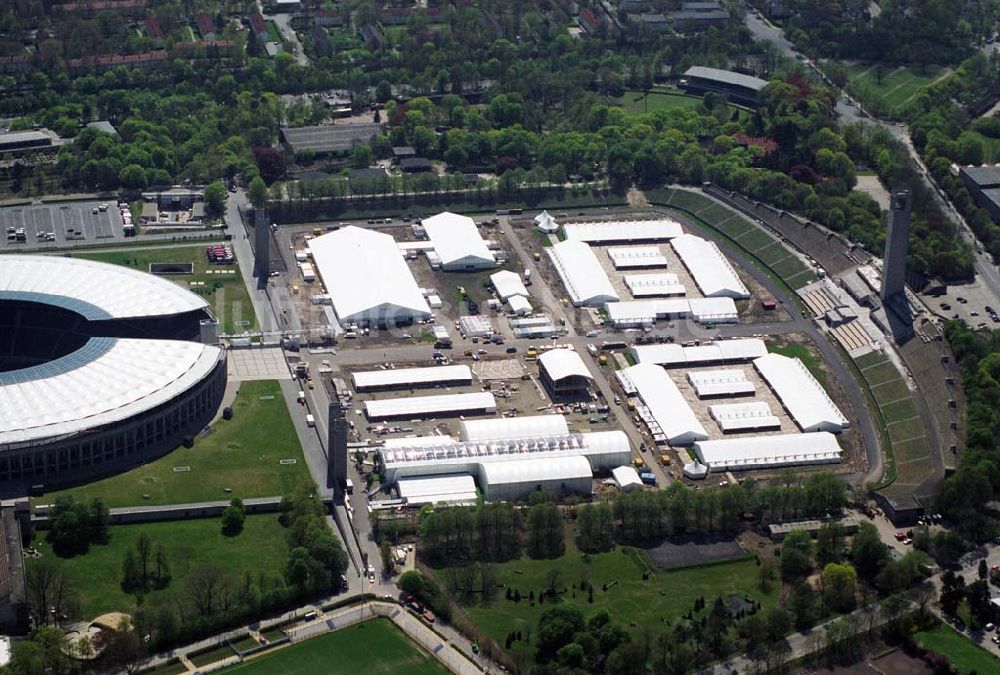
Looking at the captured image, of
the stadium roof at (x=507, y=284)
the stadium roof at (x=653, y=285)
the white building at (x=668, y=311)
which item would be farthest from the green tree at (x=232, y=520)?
the stadium roof at (x=653, y=285)

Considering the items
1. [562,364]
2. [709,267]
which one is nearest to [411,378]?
[562,364]

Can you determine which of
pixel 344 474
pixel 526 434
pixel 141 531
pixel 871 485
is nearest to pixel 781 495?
pixel 871 485

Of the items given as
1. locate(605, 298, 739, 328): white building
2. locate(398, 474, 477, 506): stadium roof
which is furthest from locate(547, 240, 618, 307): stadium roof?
locate(398, 474, 477, 506): stadium roof

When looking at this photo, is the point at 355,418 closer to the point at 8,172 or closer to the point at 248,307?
the point at 248,307

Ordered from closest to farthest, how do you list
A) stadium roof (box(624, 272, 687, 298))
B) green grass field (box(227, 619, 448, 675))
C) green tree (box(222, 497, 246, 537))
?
green grass field (box(227, 619, 448, 675))
green tree (box(222, 497, 246, 537))
stadium roof (box(624, 272, 687, 298))

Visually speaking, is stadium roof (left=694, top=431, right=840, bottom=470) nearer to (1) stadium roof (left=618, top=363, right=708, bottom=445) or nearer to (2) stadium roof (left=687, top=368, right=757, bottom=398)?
(1) stadium roof (left=618, top=363, right=708, bottom=445)

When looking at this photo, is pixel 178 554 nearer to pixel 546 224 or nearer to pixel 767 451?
pixel 767 451
